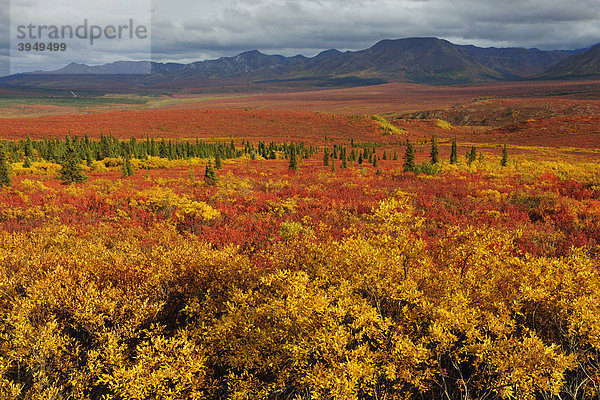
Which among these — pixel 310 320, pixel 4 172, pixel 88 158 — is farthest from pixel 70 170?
pixel 310 320

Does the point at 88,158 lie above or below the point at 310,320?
above

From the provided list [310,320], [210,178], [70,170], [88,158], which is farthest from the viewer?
[88,158]

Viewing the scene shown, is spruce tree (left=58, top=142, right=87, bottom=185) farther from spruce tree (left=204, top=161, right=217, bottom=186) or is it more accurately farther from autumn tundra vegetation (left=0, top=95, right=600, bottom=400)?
autumn tundra vegetation (left=0, top=95, right=600, bottom=400)

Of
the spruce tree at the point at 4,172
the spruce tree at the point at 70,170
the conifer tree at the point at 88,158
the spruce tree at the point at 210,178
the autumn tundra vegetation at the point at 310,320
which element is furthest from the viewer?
the conifer tree at the point at 88,158

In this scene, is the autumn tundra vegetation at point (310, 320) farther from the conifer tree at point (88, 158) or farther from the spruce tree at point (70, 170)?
the conifer tree at point (88, 158)

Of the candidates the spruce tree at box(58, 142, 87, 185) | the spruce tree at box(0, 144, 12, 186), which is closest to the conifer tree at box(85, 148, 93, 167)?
the spruce tree at box(58, 142, 87, 185)

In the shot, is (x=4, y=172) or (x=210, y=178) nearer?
(x=4, y=172)

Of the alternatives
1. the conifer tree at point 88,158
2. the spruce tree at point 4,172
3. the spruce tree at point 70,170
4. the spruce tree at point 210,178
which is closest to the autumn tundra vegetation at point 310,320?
the spruce tree at point 210,178

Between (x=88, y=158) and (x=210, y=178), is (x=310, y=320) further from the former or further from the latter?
(x=88, y=158)

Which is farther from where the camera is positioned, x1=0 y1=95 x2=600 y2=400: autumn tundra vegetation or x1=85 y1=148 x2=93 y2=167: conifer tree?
x1=85 y1=148 x2=93 y2=167: conifer tree

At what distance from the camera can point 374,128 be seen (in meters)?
105

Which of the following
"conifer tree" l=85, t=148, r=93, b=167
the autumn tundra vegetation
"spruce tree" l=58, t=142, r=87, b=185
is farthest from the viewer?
"conifer tree" l=85, t=148, r=93, b=167

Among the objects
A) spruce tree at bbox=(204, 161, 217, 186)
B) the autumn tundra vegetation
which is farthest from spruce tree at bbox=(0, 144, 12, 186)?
the autumn tundra vegetation

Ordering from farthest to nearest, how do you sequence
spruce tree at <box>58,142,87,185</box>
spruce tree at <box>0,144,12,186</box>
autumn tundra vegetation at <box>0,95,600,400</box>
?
1. spruce tree at <box>58,142,87,185</box>
2. spruce tree at <box>0,144,12,186</box>
3. autumn tundra vegetation at <box>0,95,600,400</box>
